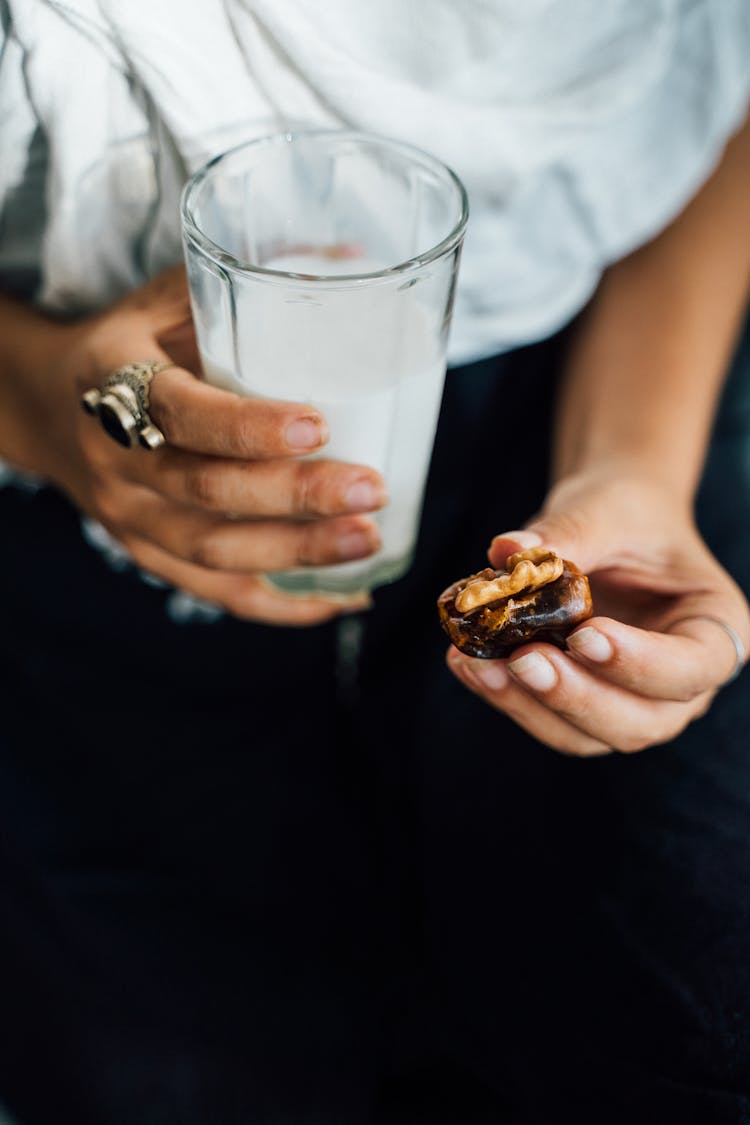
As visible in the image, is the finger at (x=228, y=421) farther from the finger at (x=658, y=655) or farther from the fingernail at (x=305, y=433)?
the finger at (x=658, y=655)

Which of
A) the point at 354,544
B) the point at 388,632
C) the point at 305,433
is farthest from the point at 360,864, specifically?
the point at 305,433

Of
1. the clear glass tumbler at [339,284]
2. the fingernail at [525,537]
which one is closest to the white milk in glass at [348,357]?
the clear glass tumbler at [339,284]

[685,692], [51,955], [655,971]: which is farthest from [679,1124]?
[51,955]

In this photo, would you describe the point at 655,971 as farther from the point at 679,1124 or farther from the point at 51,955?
the point at 51,955

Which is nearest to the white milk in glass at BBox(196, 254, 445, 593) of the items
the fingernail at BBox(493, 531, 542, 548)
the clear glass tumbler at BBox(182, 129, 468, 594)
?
the clear glass tumbler at BBox(182, 129, 468, 594)

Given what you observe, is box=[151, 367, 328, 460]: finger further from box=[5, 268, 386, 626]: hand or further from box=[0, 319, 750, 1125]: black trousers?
box=[0, 319, 750, 1125]: black trousers

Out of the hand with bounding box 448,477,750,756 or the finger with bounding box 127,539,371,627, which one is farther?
the finger with bounding box 127,539,371,627
